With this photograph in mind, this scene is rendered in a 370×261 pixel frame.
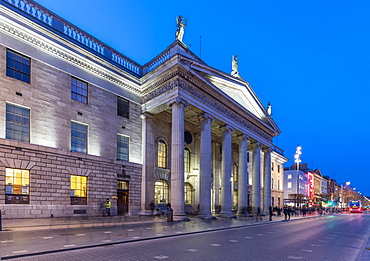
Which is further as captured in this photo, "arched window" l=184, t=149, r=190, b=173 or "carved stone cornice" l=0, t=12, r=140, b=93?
"arched window" l=184, t=149, r=190, b=173

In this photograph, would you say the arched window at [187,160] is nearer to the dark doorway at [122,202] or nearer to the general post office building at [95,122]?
the general post office building at [95,122]

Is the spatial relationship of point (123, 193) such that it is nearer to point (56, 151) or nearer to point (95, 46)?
point (56, 151)

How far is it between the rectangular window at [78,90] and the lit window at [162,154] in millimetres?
9772

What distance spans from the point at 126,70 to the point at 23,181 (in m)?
13.6

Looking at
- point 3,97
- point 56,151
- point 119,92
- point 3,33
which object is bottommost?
point 56,151

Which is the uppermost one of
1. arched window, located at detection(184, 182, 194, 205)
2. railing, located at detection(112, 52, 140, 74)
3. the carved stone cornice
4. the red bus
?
railing, located at detection(112, 52, 140, 74)

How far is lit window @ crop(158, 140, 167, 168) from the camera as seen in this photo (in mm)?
31027

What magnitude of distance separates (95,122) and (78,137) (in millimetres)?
2123

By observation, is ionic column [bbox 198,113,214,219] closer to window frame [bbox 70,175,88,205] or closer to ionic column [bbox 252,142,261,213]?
window frame [bbox 70,175,88,205]

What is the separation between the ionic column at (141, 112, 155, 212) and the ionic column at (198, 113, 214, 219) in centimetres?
498

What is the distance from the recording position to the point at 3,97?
18.9m

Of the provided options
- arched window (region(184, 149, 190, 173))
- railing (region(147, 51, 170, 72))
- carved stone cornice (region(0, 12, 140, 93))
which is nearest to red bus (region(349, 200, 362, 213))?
Answer: arched window (region(184, 149, 190, 173))

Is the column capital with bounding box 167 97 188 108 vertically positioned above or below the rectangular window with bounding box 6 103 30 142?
above

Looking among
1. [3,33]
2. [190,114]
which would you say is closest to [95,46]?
[3,33]
